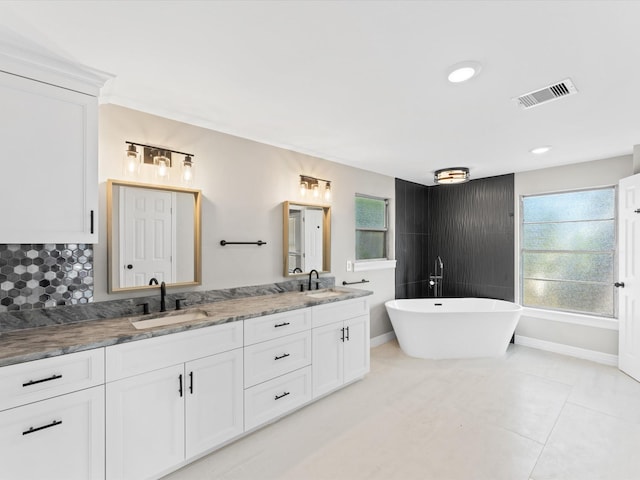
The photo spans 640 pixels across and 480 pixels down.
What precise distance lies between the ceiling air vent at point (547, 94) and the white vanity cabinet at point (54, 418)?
119 inches

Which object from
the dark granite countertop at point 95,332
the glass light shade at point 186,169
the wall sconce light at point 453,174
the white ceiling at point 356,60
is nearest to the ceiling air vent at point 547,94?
the white ceiling at point 356,60

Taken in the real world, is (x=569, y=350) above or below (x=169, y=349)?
below

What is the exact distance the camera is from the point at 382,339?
4.36m

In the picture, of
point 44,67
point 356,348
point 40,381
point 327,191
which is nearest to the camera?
point 40,381

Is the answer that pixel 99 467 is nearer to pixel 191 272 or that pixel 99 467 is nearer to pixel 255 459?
pixel 255 459

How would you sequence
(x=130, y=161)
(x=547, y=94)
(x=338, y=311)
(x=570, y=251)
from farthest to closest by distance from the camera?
(x=570, y=251), (x=338, y=311), (x=130, y=161), (x=547, y=94)

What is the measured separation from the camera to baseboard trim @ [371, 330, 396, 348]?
423 cm

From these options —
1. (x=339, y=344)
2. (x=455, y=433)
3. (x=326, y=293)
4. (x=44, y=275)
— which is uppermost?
(x=44, y=275)

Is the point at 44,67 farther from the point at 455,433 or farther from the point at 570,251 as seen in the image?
the point at 570,251

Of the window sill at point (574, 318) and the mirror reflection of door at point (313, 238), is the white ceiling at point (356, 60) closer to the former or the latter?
the mirror reflection of door at point (313, 238)

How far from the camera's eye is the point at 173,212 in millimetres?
2453

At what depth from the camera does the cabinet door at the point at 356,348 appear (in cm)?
300

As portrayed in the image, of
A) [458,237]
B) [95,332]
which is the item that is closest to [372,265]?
[458,237]

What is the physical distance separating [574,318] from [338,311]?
3130 mm
